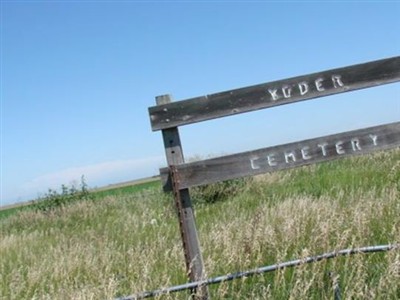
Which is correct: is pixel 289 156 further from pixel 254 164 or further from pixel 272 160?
pixel 254 164

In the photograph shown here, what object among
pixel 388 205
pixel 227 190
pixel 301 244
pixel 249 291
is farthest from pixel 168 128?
pixel 227 190

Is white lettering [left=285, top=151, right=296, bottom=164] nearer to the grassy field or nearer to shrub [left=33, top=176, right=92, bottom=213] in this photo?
the grassy field

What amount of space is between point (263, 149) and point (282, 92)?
495 millimetres

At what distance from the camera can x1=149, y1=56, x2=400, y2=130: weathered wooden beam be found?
3.77 meters

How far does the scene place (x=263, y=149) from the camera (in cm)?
375

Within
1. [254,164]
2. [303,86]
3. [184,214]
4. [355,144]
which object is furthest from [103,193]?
[355,144]

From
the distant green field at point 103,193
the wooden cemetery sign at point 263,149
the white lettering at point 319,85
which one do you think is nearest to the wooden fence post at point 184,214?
the wooden cemetery sign at point 263,149

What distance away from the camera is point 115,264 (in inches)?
241

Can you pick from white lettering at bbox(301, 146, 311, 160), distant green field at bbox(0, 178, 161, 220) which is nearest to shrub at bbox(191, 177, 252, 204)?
white lettering at bbox(301, 146, 311, 160)

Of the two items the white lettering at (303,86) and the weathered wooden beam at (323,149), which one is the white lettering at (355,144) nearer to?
the weathered wooden beam at (323,149)

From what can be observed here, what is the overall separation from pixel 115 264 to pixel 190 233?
8.59ft

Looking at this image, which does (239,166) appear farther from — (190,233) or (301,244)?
(301,244)

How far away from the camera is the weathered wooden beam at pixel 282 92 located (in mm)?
3771

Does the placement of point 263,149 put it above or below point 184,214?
above
